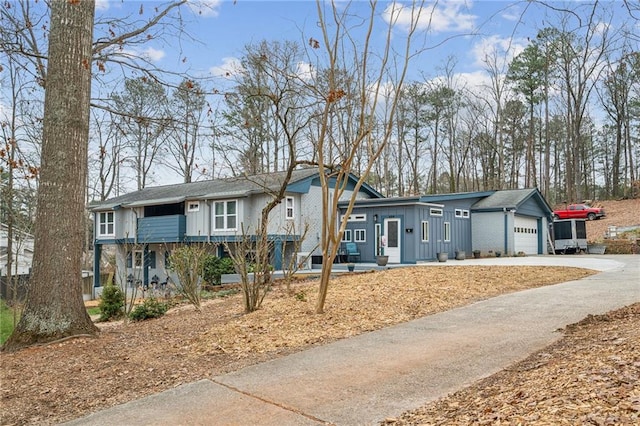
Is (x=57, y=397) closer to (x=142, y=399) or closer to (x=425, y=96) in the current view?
(x=142, y=399)

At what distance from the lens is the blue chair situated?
67.9 feet

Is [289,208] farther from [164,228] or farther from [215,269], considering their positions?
[164,228]

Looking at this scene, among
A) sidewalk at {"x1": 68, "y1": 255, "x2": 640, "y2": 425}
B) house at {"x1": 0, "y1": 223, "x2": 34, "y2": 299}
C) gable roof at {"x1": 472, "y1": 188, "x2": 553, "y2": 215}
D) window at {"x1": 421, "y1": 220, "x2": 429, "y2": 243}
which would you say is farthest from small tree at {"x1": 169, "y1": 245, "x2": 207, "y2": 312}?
gable roof at {"x1": 472, "y1": 188, "x2": 553, "y2": 215}

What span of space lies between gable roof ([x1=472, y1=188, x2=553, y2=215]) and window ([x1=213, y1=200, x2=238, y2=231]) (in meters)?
11.5

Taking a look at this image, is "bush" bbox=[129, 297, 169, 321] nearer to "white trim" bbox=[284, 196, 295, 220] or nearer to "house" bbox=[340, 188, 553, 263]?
"house" bbox=[340, 188, 553, 263]

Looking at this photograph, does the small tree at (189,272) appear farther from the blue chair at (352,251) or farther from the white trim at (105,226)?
the white trim at (105,226)

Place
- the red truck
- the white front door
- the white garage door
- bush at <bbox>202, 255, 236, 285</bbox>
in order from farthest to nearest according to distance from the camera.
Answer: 1. the red truck
2. the white garage door
3. the white front door
4. bush at <bbox>202, 255, 236, 285</bbox>

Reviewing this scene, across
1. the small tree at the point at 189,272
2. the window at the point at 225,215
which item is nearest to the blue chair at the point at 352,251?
the window at the point at 225,215

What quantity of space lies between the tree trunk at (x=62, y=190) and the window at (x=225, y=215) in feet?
46.8

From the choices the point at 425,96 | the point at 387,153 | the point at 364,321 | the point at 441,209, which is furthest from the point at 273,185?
the point at 425,96

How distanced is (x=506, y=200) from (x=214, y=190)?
14.2 metres

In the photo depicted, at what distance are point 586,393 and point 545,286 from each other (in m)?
8.31

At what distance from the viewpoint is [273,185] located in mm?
19938

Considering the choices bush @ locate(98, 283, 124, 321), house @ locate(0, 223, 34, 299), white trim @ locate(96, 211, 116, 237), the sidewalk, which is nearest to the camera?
the sidewalk
